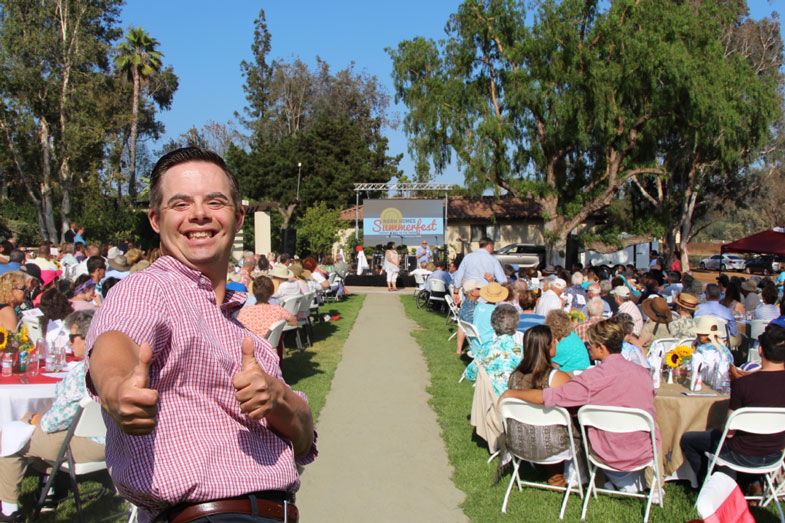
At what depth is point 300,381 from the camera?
26.9 feet

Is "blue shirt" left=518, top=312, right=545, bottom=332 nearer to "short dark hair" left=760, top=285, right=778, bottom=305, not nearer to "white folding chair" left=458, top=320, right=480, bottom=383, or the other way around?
"white folding chair" left=458, top=320, right=480, bottom=383

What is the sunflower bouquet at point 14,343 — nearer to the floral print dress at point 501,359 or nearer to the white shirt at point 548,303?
the floral print dress at point 501,359

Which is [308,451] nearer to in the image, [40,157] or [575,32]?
[575,32]

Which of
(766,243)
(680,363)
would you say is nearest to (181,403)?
(680,363)

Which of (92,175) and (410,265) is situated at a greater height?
(92,175)

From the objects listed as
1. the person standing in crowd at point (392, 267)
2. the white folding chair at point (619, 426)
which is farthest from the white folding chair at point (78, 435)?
the person standing in crowd at point (392, 267)

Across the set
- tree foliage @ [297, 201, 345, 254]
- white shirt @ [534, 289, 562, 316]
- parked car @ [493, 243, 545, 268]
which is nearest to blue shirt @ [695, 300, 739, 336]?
white shirt @ [534, 289, 562, 316]

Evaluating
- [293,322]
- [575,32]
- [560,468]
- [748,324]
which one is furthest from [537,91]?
[560,468]

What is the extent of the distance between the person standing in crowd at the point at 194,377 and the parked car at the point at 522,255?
25379mm

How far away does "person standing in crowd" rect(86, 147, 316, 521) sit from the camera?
4.21 ft

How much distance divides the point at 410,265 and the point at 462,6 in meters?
10.4

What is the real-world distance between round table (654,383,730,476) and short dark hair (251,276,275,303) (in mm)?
4639

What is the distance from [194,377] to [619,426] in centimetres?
366

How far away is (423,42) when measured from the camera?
2397 cm
